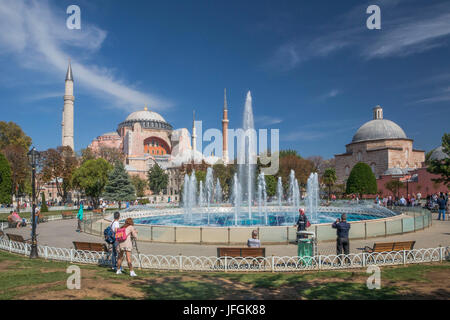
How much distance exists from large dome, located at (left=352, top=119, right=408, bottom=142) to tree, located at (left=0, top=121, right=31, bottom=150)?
51298 millimetres

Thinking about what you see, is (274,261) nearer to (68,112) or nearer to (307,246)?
(307,246)

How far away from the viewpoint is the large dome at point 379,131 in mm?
52594

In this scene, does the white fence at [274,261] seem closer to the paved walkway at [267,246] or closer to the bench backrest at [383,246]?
the bench backrest at [383,246]

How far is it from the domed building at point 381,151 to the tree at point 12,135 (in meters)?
49.0

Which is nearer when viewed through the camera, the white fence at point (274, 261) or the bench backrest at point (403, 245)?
the white fence at point (274, 261)

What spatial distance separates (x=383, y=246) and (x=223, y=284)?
4489 mm

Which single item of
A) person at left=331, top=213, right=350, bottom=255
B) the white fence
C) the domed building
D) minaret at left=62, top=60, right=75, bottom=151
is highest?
minaret at left=62, top=60, right=75, bottom=151

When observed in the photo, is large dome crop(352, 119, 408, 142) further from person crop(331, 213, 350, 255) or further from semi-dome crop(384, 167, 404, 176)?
person crop(331, 213, 350, 255)

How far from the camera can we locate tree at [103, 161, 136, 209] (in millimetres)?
30438

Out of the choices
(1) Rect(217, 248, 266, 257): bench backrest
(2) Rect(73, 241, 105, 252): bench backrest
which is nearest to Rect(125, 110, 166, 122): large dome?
(2) Rect(73, 241, 105, 252): bench backrest

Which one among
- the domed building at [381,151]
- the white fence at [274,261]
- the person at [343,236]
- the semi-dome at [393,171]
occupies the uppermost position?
the domed building at [381,151]

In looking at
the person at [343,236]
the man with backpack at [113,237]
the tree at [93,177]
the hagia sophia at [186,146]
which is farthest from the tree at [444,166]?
the tree at [93,177]

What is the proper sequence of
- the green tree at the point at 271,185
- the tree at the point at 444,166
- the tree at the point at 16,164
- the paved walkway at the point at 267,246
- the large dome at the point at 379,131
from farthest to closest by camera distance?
the large dome at the point at 379,131 → the green tree at the point at 271,185 → the tree at the point at 16,164 → the tree at the point at 444,166 → the paved walkway at the point at 267,246
